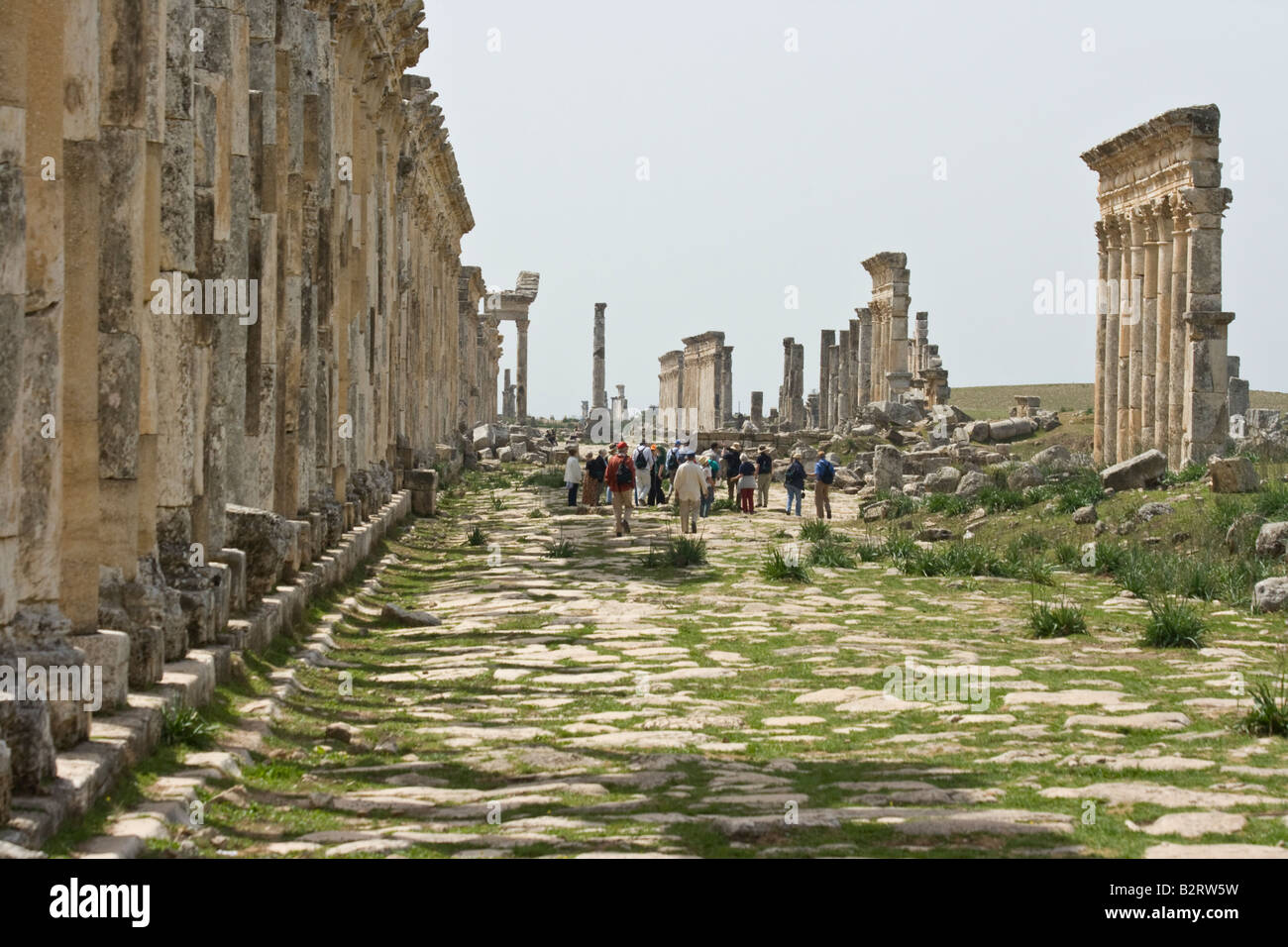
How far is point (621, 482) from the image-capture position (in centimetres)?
2302

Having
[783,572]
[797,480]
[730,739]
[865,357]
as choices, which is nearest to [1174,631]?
[730,739]

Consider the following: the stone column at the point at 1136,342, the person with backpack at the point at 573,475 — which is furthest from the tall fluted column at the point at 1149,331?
the person with backpack at the point at 573,475

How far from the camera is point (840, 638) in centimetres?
1273

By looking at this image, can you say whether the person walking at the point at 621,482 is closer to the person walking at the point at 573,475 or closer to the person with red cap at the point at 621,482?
the person with red cap at the point at 621,482

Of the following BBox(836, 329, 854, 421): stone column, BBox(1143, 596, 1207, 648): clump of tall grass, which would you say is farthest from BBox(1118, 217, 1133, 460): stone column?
BBox(836, 329, 854, 421): stone column

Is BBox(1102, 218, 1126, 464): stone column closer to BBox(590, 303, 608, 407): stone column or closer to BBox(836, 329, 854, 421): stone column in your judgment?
BBox(836, 329, 854, 421): stone column

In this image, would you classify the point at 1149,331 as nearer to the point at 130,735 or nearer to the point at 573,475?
the point at 573,475

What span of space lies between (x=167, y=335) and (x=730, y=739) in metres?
4.05

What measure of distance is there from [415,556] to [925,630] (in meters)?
8.76

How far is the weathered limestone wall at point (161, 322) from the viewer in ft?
22.6

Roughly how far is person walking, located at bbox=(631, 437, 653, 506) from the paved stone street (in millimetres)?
15786

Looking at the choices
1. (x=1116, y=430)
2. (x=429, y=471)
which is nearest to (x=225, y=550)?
(x=429, y=471)

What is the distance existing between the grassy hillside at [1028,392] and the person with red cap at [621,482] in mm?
37800
